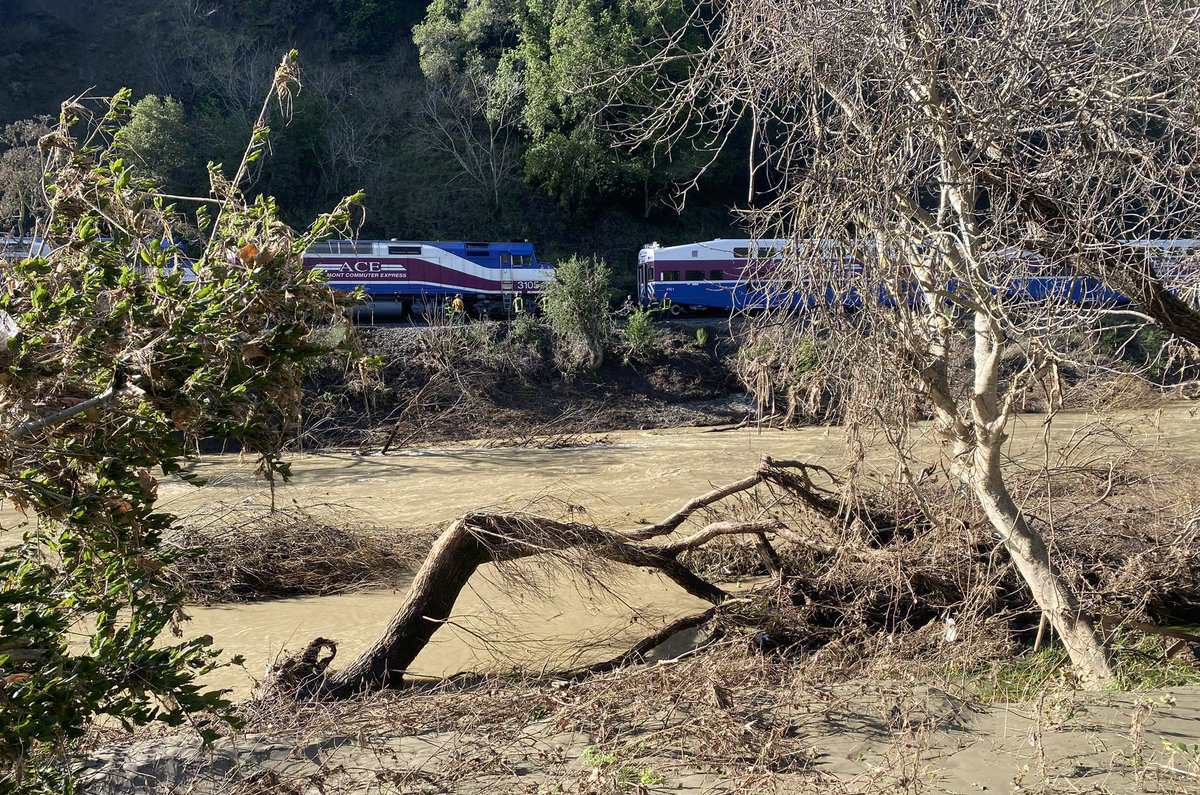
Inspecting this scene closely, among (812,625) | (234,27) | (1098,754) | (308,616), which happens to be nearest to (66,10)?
(234,27)

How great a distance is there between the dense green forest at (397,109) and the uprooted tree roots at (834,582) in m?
23.7

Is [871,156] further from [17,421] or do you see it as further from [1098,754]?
[17,421]

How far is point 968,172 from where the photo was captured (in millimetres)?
5254

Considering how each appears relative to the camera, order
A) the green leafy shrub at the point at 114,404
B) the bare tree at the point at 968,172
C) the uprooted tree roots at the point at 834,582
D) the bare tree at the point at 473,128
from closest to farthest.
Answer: the green leafy shrub at the point at 114,404 → the bare tree at the point at 968,172 → the uprooted tree roots at the point at 834,582 → the bare tree at the point at 473,128

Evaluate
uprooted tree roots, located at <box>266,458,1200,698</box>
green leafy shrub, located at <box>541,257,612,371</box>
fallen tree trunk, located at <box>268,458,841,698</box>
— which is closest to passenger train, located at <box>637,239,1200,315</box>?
uprooted tree roots, located at <box>266,458,1200,698</box>

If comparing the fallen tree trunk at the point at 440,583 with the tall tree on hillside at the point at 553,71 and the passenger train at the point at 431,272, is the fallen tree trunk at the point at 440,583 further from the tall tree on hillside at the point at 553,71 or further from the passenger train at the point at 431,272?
the tall tree on hillside at the point at 553,71

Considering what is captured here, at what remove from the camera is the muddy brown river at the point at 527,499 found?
7.69m

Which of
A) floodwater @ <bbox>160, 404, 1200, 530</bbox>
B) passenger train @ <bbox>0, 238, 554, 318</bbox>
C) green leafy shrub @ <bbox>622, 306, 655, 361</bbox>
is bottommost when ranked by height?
floodwater @ <bbox>160, 404, 1200, 530</bbox>

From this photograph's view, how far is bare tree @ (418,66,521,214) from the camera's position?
113 feet

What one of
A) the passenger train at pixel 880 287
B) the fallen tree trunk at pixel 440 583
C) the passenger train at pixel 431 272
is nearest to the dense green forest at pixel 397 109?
the passenger train at pixel 431 272

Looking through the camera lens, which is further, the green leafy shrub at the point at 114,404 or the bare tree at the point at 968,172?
the bare tree at the point at 968,172

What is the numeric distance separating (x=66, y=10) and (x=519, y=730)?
46.0m

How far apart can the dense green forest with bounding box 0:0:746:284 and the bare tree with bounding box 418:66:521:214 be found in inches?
3.2

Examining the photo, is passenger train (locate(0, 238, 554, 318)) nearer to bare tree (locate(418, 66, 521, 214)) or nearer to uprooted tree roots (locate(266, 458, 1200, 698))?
bare tree (locate(418, 66, 521, 214))
